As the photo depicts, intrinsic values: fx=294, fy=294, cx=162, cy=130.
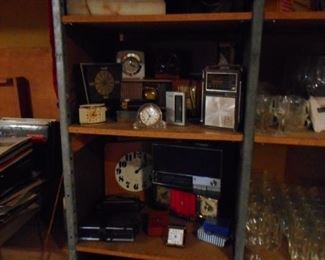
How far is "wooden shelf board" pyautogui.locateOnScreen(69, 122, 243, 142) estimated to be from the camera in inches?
33.7

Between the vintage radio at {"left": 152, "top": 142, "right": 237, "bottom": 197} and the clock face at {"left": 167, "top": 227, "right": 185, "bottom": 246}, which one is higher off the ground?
the vintage radio at {"left": 152, "top": 142, "right": 237, "bottom": 197}

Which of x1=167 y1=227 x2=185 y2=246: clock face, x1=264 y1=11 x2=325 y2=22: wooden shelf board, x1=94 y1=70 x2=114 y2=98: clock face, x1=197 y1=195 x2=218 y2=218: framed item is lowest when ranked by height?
x1=167 y1=227 x2=185 y2=246: clock face

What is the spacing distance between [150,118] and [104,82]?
8.7 inches

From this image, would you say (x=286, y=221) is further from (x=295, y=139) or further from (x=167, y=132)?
(x=167, y=132)

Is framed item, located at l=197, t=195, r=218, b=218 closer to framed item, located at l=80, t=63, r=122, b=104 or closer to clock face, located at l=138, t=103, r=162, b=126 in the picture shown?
clock face, located at l=138, t=103, r=162, b=126

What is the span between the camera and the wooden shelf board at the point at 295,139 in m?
0.81

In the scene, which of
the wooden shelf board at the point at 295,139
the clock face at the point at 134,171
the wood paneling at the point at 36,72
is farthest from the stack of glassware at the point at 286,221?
the wood paneling at the point at 36,72

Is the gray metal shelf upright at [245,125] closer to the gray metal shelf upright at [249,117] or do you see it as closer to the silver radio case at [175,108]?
the gray metal shelf upright at [249,117]

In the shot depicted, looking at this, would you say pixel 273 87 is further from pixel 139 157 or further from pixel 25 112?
pixel 25 112

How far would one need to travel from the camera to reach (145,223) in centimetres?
114

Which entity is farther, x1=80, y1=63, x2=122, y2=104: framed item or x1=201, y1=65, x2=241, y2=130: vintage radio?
x1=80, y1=63, x2=122, y2=104: framed item

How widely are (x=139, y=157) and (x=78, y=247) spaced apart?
45 cm

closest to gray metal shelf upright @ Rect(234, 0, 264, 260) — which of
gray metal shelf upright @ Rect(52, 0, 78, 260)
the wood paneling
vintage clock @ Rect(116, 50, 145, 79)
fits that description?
vintage clock @ Rect(116, 50, 145, 79)

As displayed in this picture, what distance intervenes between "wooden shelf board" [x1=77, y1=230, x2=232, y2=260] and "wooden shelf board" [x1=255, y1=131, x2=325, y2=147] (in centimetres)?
42
